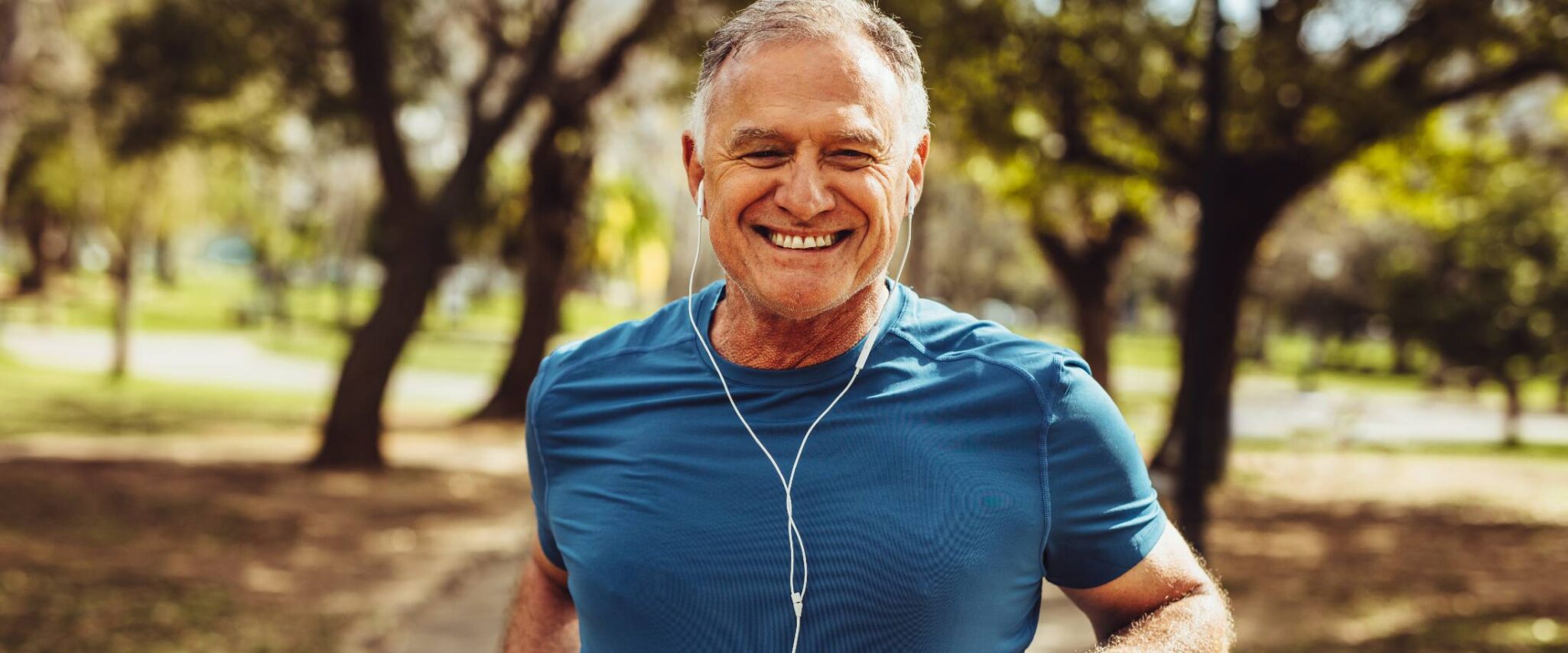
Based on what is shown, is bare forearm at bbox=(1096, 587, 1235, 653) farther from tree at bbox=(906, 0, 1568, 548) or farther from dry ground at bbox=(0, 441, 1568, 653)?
tree at bbox=(906, 0, 1568, 548)

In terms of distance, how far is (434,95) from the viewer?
17422 millimetres

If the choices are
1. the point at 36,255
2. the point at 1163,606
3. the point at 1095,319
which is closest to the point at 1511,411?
the point at 1095,319

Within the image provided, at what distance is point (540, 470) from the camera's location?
2.08 meters

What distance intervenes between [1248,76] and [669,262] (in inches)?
347

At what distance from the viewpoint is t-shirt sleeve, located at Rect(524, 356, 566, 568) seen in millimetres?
2062

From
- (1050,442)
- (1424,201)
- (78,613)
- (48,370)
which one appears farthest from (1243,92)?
(48,370)

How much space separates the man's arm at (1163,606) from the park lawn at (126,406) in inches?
645

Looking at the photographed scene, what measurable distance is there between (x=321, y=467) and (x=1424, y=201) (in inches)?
533

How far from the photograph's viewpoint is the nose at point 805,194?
1768mm

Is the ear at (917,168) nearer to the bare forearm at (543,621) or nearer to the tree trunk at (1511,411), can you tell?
the bare forearm at (543,621)

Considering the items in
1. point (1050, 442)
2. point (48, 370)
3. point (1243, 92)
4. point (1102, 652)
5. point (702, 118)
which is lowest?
point (48, 370)

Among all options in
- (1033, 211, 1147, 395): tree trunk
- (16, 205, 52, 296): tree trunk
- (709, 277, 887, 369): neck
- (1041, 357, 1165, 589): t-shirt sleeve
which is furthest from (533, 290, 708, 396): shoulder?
(16, 205, 52, 296): tree trunk

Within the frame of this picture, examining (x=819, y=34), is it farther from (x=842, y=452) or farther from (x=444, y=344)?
(x=444, y=344)

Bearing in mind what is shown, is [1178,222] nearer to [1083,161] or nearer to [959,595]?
[1083,161]
